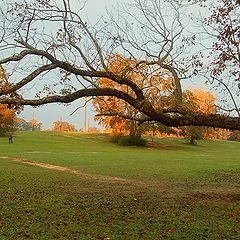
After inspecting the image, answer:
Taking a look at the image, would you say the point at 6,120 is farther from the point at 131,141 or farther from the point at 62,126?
the point at 62,126

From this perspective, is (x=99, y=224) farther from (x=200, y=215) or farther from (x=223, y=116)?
(x=223, y=116)

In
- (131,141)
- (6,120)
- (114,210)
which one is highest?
(6,120)

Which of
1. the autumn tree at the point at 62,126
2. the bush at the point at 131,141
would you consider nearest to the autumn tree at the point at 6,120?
the bush at the point at 131,141

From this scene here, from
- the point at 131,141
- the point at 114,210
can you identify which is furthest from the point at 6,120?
the point at 114,210

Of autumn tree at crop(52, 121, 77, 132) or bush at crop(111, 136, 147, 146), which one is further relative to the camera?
autumn tree at crop(52, 121, 77, 132)

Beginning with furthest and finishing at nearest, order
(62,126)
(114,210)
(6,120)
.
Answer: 1. (62,126)
2. (6,120)
3. (114,210)

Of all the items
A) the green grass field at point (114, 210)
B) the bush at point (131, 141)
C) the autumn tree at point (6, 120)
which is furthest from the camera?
the bush at point (131, 141)

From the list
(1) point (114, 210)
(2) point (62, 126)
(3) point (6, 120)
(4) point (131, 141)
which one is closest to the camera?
(1) point (114, 210)

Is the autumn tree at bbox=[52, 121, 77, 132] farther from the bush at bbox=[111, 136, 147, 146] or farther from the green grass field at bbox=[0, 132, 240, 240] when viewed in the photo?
the green grass field at bbox=[0, 132, 240, 240]

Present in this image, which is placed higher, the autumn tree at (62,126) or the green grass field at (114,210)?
the autumn tree at (62,126)

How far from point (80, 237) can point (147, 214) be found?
316cm

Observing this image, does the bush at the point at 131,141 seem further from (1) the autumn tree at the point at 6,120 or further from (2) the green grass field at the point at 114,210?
(2) the green grass field at the point at 114,210

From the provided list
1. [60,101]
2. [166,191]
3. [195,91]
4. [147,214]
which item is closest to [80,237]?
[147,214]

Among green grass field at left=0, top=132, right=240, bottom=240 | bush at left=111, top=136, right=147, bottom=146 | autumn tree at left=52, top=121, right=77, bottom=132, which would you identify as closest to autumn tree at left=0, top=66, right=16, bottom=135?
bush at left=111, top=136, right=147, bottom=146
